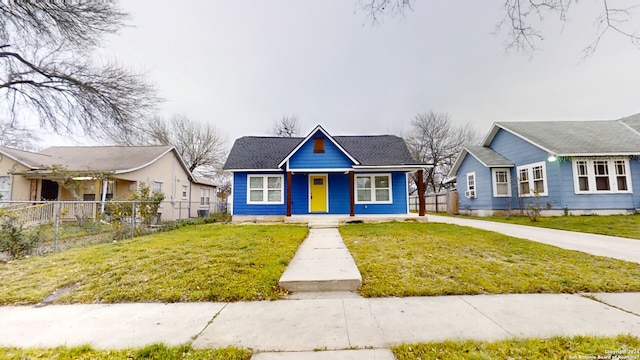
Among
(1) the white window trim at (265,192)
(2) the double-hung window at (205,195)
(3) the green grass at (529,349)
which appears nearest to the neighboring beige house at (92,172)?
(1) the white window trim at (265,192)

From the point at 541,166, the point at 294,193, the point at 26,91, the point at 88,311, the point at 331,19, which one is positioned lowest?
the point at 88,311

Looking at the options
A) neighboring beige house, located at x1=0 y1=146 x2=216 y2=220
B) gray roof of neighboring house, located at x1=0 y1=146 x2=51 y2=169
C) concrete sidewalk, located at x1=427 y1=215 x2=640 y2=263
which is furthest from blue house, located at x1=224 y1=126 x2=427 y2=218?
gray roof of neighboring house, located at x1=0 y1=146 x2=51 y2=169

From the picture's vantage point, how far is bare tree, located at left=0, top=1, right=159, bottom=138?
9.08m

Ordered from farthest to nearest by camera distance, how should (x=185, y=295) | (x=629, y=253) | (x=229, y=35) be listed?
(x=229, y=35)
(x=629, y=253)
(x=185, y=295)

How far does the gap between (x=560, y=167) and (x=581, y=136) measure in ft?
10.9

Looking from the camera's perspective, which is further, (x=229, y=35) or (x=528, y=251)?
(x=229, y=35)

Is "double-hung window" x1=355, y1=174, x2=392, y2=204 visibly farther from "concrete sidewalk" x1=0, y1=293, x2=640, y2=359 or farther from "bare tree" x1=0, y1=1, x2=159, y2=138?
"bare tree" x1=0, y1=1, x2=159, y2=138

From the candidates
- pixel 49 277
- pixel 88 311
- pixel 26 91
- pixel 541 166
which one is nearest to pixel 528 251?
pixel 88 311

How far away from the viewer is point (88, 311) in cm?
324

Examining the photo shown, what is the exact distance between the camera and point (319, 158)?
12562 millimetres

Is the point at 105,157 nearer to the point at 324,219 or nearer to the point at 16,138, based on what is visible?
the point at 16,138

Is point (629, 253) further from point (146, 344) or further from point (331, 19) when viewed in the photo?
point (146, 344)

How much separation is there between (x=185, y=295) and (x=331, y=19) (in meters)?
4.81

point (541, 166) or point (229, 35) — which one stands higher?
point (229, 35)
